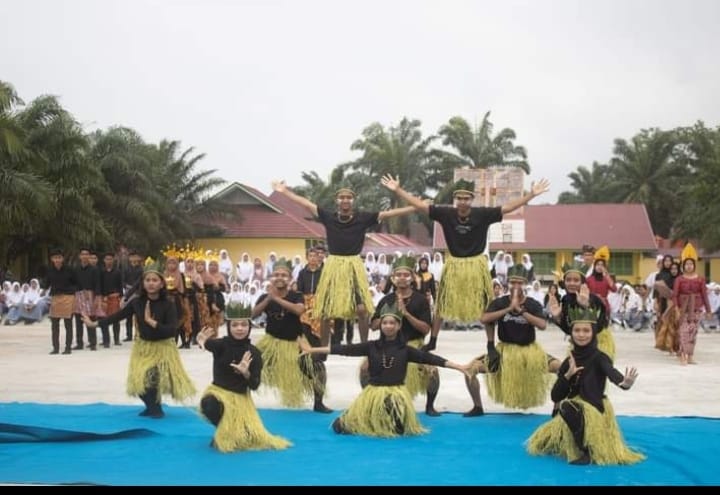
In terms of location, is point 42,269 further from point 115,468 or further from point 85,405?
point 115,468

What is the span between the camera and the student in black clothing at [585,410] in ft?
14.8

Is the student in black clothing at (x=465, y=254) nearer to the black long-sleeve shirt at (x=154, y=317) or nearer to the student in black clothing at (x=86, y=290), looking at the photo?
the black long-sleeve shirt at (x=154, y=317)

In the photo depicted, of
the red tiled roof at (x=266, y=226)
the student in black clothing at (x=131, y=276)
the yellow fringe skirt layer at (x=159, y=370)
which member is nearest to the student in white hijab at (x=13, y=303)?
the student in black clothing at (x=131, y=276)

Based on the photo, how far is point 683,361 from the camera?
9.27 meters

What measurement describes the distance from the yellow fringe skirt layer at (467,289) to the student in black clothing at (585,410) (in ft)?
3.90

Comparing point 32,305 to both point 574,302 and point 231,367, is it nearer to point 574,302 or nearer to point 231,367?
point 231,367

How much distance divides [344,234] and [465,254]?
2.98 feet

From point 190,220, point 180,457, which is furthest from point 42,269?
point 180,457

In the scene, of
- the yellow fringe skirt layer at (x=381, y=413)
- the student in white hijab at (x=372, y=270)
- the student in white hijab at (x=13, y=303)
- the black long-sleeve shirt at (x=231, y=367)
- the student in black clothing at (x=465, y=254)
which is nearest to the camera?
the black long-sleeve shirt at (x=231, y=367)

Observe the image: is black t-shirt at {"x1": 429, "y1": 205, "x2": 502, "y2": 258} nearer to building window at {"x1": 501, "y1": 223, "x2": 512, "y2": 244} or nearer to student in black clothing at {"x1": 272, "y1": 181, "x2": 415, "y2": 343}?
student in black clothing at {"x1": 272, "y1": 181, "x2": 415, "y2": 343}

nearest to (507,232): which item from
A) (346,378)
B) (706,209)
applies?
(706,209)

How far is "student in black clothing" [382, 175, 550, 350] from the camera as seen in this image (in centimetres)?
604

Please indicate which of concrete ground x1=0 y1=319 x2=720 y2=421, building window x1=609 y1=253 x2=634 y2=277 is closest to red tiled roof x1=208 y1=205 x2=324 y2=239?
building window x1=609 y1=253 x2=634 y2=277
